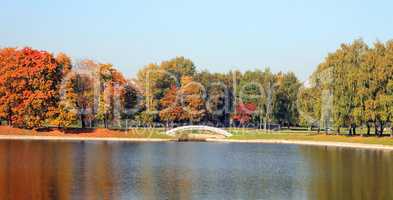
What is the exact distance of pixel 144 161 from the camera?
44.6 m

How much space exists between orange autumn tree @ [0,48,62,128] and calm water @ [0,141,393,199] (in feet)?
55.0

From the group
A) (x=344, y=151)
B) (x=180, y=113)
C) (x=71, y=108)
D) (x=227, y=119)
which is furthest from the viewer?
(x=227, y=119)

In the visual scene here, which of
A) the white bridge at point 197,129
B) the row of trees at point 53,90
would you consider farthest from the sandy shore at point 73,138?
the white bridge at point 197,129

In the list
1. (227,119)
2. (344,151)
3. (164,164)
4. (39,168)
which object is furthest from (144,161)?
(227,119)

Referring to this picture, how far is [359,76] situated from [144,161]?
30.1m

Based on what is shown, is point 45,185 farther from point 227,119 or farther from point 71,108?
point 227,119

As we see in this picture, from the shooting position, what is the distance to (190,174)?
37.2 metres

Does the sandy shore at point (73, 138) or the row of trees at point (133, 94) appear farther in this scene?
the row of trees at point (133, 94)

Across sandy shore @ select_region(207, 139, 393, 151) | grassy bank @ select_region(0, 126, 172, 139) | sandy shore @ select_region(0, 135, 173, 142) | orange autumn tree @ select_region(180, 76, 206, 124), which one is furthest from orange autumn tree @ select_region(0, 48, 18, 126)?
orange autumn tree @ select_region(180, 76, 206, 124)

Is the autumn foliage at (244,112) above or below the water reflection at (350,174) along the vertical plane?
above

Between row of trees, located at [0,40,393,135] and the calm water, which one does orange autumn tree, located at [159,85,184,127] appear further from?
the calm water

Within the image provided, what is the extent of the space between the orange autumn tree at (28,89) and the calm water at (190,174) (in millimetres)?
16773

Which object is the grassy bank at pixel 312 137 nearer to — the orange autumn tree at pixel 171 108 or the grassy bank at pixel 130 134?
the grassy bank at pixel 130 134

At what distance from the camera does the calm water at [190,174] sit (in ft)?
95.9
